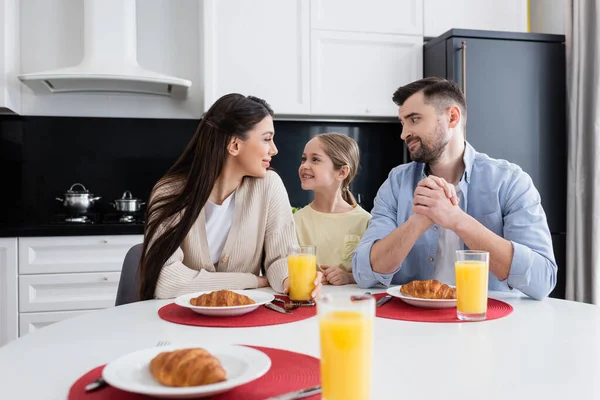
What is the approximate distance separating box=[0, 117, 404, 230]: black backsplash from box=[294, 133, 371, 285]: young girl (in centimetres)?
124

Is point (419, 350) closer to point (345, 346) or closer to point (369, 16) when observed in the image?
point (345, 346)

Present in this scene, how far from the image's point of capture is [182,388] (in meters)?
0.70

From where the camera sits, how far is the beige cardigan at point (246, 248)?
→ 5.12ft

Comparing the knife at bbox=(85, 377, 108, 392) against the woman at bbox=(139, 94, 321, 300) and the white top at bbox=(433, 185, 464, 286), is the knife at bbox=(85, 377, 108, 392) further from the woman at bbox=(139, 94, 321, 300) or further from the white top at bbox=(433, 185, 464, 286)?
the white top at bbox=(433, 185, 464, 286)

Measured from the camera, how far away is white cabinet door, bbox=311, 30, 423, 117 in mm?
3396

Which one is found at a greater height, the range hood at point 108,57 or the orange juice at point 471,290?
the range hood at point 108,57

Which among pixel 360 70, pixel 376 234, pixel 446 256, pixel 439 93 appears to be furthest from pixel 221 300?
pixel 360 70

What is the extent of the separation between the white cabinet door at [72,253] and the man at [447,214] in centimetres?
162

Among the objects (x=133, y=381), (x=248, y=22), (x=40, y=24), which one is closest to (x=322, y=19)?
(x=248, y=22)

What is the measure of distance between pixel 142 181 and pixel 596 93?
2.59 meters

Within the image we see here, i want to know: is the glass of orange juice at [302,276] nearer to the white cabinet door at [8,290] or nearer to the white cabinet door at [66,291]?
the white cabinet door at [66,291]

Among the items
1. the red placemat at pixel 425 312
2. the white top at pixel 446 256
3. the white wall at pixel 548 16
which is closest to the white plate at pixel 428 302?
the red placemat at pixel 425 312

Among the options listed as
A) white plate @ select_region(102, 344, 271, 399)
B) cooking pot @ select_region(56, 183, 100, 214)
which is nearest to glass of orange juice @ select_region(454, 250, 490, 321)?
white plate @ select_region(102, 344, 271, 399)

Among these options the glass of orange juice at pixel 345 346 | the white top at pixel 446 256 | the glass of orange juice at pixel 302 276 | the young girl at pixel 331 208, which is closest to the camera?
the glass of orange juice at pixel 345 346
